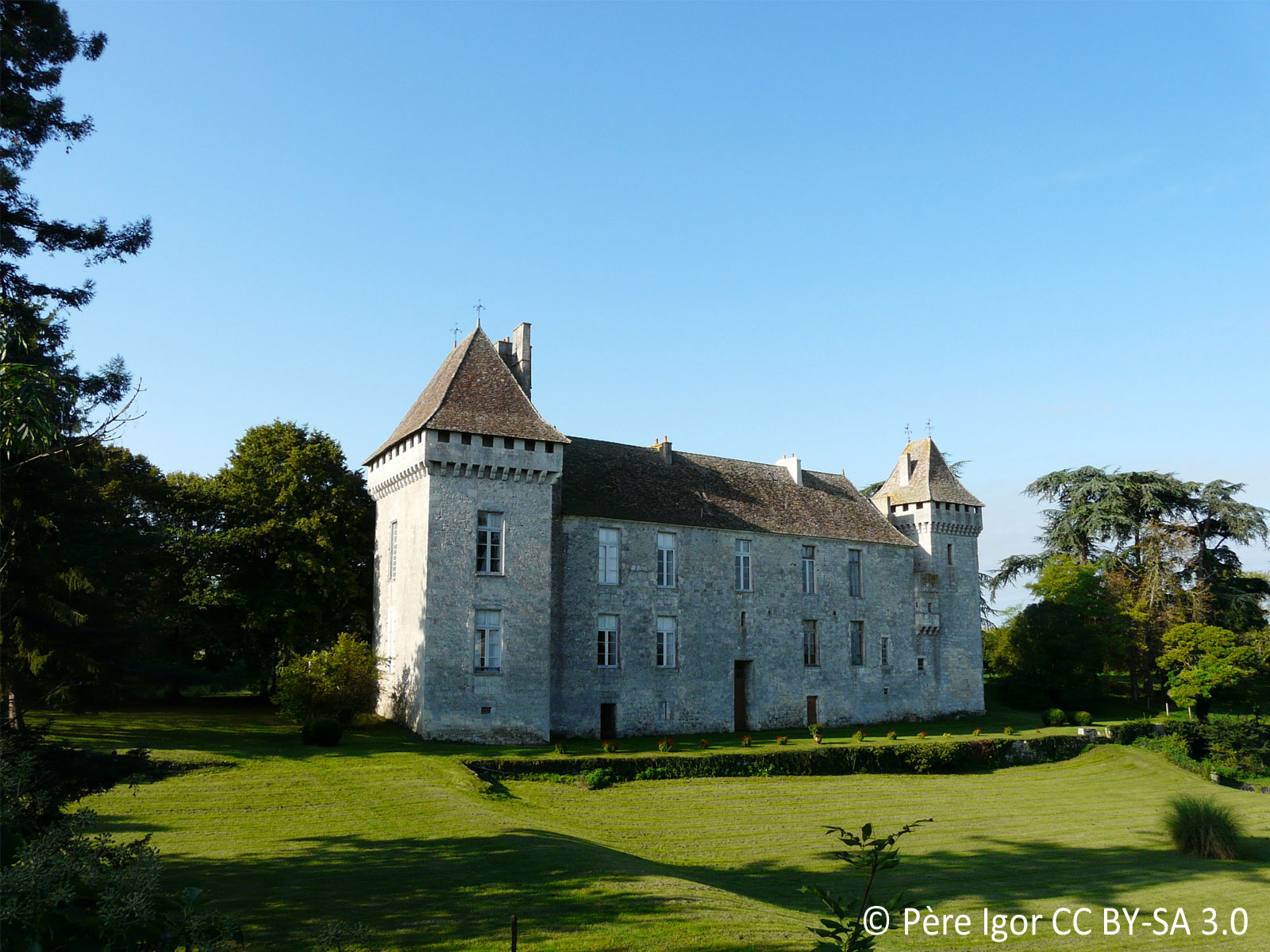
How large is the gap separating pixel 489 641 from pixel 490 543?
282cm

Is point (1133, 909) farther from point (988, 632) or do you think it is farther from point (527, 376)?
point (988, 632)

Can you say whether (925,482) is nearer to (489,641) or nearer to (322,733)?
(489,641)

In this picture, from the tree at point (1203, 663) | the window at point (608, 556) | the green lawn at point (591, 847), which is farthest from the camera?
the tree at point (1203, 663)

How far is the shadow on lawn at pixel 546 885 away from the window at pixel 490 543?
10826 mm

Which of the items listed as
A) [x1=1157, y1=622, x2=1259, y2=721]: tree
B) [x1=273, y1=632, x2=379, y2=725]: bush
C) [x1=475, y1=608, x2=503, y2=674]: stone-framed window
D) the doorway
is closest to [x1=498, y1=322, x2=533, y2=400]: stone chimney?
[x1=475, y1=608, x2=503, y2=674]: stone-framed window

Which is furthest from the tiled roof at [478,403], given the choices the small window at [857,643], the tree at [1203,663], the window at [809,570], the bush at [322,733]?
the tree at [1203,663]

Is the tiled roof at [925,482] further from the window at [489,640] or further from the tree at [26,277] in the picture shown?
the tree at [26,277]

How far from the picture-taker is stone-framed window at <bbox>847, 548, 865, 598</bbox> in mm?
35688

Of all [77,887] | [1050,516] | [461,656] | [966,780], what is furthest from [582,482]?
[1050,516]

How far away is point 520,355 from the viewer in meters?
30.2

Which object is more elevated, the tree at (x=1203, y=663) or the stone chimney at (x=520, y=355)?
the stone chimney at (x=520, y=355)

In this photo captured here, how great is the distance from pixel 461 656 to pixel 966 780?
51.9ft

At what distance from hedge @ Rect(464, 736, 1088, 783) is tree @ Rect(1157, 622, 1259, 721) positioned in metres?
11.7

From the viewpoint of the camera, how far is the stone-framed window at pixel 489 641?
2595cm
